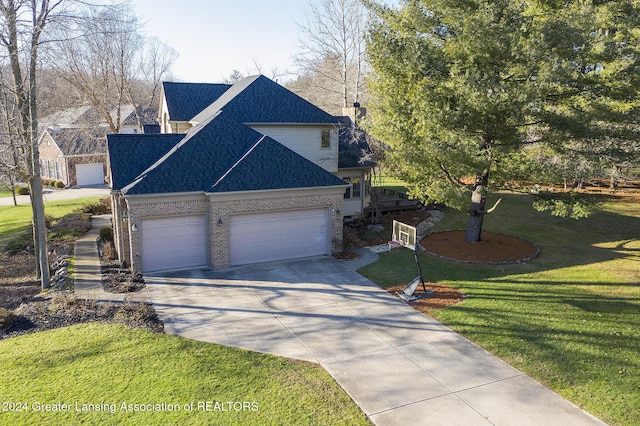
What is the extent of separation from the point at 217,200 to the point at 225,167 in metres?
1.79

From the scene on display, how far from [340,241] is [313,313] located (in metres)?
6.26

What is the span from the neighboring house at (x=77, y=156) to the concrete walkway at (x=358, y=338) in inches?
1280

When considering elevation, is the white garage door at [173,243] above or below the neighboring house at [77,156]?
below

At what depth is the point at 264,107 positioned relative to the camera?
910 inches

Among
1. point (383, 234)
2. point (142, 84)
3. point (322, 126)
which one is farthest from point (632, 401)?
point (142, 84)

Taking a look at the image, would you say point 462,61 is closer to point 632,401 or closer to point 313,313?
point 313,313

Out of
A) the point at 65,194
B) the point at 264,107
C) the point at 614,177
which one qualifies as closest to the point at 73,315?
the point at 264,107

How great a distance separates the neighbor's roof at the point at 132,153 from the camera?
17219mm

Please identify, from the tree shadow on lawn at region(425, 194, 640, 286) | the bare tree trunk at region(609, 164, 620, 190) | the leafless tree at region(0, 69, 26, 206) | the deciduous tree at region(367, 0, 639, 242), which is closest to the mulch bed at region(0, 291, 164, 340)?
the leafless tree at region(0, 69, 26, 206)

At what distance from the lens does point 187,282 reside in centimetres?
1539

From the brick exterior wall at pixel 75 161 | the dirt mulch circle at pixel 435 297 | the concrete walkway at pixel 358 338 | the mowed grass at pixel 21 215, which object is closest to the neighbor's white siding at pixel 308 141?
the concrete walkway at pixel 358 338

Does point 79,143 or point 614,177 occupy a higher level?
point 79,143

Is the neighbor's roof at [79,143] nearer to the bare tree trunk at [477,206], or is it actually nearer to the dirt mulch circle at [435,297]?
the bare tree trunk at [477,206]

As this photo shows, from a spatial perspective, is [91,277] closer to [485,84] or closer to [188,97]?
[188,97]
